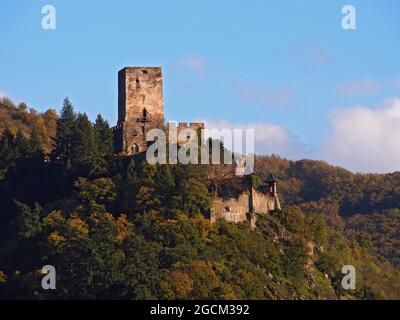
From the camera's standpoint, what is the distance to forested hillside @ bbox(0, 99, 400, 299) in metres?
76.7

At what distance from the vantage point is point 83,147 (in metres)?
87.5

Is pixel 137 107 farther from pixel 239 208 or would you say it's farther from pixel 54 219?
pixel 239 208

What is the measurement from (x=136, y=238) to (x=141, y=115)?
11168 millimetres

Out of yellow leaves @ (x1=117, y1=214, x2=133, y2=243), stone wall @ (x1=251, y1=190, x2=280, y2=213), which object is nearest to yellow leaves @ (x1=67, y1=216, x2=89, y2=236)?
yellow leaves @ (x1=117, y1=214, x2=133, y2=243)

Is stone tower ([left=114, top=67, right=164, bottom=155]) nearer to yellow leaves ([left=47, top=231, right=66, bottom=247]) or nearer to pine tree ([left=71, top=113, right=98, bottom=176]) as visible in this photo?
pine tree ([left=71, top=113, right=98, bottom=176])

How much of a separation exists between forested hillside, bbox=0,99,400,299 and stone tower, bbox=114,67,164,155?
1050 mm

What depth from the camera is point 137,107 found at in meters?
88.6

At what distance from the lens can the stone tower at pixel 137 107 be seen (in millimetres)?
87812

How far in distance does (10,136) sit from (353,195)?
60.9m

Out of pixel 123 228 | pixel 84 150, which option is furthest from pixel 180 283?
pixel 84 150

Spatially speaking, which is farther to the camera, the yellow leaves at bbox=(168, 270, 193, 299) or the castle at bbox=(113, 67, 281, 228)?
the castle at bbox=(113, 67, 281, 228)
